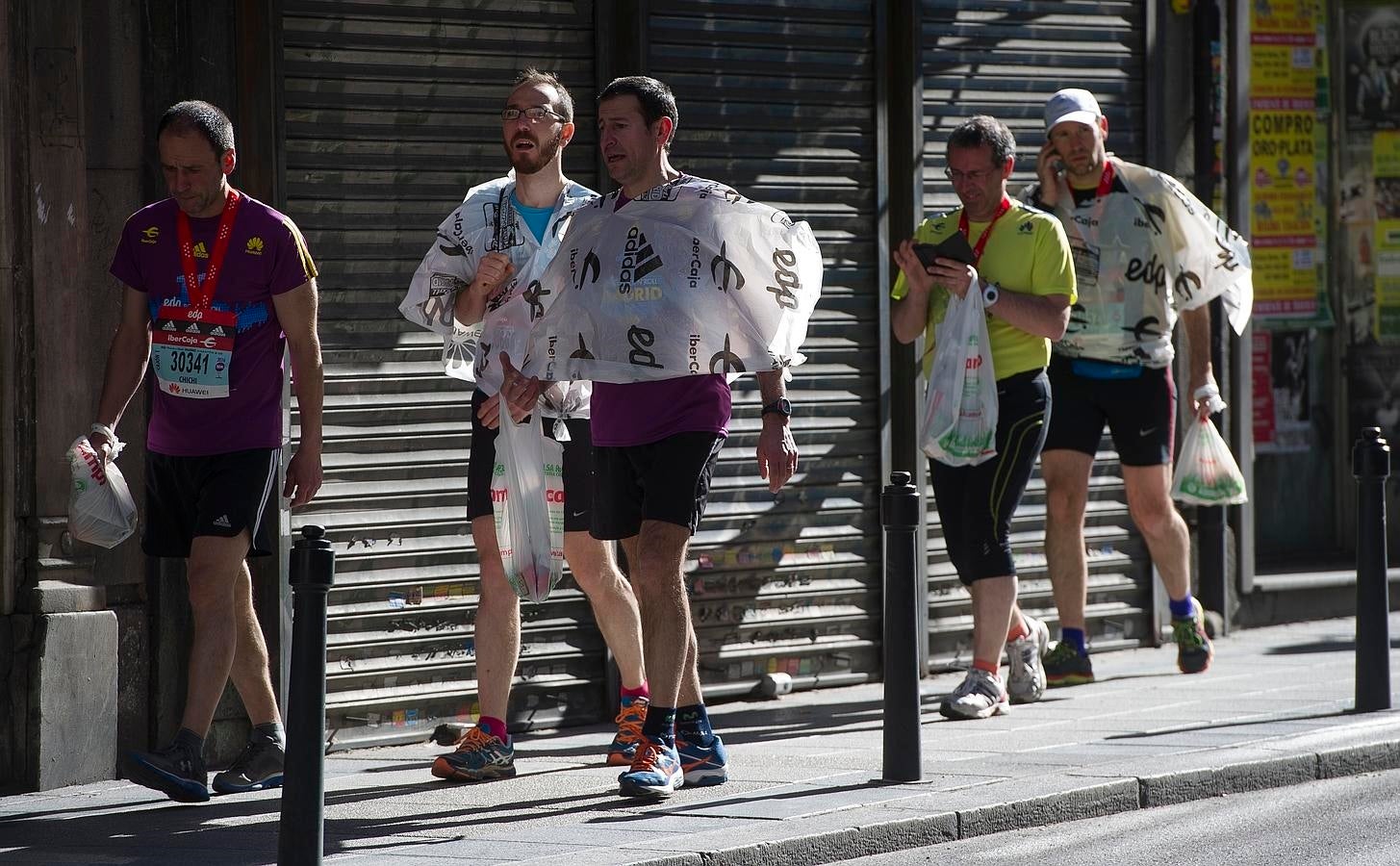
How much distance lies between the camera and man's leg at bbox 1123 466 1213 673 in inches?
367

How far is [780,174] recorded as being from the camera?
920 cm

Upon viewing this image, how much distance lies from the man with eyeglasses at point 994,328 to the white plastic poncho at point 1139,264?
0.88 metres

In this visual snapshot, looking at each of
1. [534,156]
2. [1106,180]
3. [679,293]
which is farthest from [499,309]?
[1106,180]

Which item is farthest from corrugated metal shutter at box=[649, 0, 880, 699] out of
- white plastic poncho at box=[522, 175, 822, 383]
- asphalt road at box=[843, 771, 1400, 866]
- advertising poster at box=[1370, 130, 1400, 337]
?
advertising poster at box=[1370, 130, 1400, 337]

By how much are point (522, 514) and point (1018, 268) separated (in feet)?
7.75

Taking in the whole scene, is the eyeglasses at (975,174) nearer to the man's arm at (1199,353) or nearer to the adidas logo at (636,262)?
the man's arm at (1199,353)

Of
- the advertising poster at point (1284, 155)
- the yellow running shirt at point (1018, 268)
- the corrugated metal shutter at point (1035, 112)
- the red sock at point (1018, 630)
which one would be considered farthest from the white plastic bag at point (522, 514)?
the advertising poster at point (1284, 155)

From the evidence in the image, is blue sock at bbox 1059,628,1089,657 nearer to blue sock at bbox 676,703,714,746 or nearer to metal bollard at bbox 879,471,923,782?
metal bollard at bbox 879,471,923,782

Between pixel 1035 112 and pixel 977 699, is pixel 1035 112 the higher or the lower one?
the higher one

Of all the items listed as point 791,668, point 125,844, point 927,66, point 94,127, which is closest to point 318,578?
point 125,844

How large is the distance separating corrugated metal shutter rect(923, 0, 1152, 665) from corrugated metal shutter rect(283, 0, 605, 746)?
2093 millimetres

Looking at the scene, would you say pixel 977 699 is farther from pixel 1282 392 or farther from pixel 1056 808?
pixel 1282 392

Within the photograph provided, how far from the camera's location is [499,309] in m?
6.98

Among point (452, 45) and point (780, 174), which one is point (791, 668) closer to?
point (780, 174)
